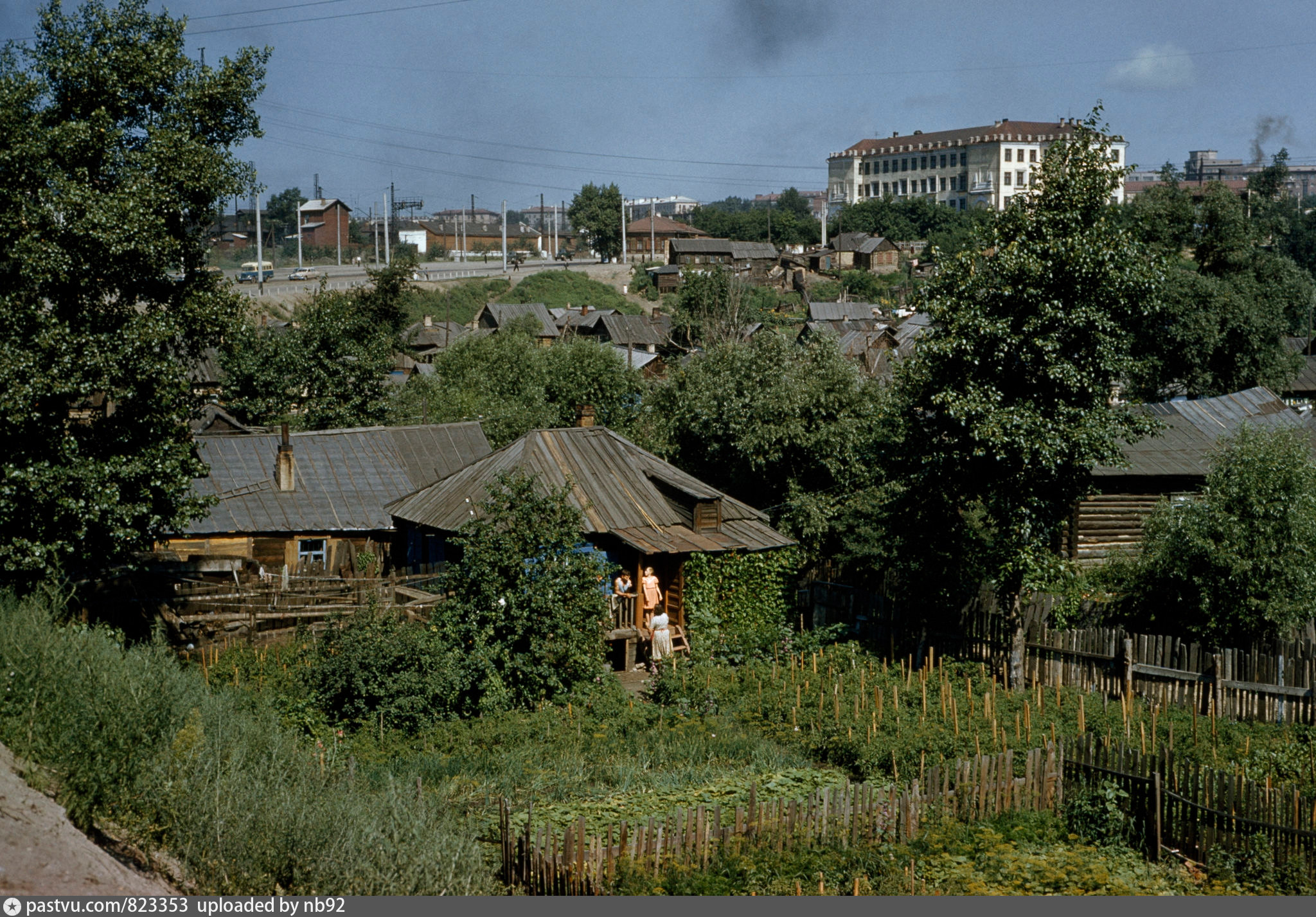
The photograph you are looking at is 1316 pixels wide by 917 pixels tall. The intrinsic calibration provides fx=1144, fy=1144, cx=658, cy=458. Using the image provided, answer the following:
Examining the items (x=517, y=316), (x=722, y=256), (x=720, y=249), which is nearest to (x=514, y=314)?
(x=517, y=316)

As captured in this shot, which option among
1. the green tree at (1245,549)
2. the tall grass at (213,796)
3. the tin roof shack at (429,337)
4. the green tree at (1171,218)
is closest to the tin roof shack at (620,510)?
the green tree at (1245,549)

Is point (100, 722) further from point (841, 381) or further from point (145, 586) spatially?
point (841, 381)

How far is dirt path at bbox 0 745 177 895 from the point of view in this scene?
25.9 feet

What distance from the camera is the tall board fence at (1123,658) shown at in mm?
15461

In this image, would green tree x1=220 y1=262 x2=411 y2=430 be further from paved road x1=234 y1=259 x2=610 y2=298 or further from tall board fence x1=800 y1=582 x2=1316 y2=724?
paved road x1=234 y1=259 x2=610 y2=298

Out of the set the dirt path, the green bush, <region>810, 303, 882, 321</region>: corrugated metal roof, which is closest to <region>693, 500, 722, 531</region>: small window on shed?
the green bush

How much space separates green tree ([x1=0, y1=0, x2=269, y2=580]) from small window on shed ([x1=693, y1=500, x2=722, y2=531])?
346 inches

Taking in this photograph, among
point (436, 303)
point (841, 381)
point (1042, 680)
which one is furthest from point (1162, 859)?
point (436, 303)

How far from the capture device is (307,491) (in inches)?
1029

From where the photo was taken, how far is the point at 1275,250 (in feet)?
163

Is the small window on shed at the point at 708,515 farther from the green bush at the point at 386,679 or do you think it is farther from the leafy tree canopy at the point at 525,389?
the leafy tree canopy at the point at 525,389

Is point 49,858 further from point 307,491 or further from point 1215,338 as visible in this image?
point 1215,338

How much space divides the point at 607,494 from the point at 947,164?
141 m

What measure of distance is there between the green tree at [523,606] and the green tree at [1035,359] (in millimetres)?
5783
